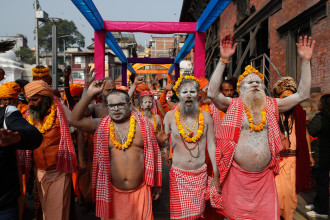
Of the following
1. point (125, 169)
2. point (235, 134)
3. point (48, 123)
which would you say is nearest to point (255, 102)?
point (235, 134)

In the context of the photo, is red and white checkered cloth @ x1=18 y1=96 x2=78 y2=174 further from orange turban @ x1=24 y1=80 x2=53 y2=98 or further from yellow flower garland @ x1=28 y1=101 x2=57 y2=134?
orange turban @ x1=24 y1=80 x2=53 y2=98

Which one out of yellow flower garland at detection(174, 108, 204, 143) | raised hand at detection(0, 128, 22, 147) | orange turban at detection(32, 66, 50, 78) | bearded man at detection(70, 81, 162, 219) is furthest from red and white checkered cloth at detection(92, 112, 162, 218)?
orange turban at detection(32, 66, 50, 78)

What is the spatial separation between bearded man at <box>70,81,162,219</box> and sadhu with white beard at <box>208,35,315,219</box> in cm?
91

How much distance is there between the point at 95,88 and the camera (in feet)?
9.88

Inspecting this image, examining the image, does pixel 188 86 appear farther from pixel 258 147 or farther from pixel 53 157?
pixel 53 157

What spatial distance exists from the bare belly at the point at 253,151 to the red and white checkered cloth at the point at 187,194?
1.82ft

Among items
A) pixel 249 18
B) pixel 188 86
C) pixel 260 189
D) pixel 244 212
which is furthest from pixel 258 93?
pixel 249 18

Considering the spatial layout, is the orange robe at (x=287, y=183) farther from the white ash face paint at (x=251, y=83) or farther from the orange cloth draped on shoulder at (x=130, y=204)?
the orange cloth draped on shoulder at (x=130, y=204)

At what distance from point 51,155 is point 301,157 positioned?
130 inches

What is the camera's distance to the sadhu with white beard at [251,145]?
123 inches

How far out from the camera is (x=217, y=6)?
18.9ft

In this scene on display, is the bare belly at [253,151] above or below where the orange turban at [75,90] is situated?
below

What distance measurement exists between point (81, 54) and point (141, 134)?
41.4 metres

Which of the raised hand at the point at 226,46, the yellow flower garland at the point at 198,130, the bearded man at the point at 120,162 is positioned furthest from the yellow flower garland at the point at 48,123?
the raised hand at the point at 226,46
